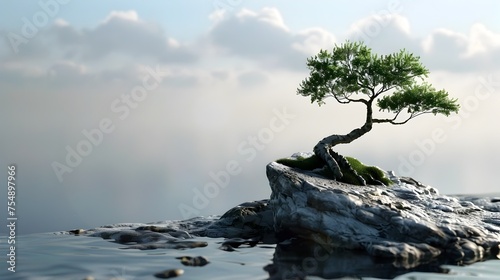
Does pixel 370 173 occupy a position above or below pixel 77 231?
above

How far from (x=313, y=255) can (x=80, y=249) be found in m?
9.47

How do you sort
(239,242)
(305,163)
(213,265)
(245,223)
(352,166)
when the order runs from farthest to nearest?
(352,166)
(305,163)
(245,223)
(239,242)
(213,265)

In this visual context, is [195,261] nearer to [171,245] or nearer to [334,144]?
[171,245]

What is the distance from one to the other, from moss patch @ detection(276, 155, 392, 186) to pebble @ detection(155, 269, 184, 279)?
12.2 m

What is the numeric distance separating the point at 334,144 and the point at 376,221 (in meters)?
7.74

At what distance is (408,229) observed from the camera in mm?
19594

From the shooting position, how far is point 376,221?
66.0 ft

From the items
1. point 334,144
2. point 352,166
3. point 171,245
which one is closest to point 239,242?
point 171,245

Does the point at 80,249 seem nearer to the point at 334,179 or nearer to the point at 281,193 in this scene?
the point at 281,193

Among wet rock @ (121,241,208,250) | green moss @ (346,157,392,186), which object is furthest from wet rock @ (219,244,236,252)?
green moss @ (346,157,392,186)

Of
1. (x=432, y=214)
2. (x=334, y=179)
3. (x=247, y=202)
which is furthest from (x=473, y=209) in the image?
(x=247, y=202)

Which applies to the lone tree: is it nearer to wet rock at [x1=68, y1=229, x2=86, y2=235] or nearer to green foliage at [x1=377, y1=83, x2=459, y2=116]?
green foliage at [x1=377, y1=83, x2=459, y2=116]

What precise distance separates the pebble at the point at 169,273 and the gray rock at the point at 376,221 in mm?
7495

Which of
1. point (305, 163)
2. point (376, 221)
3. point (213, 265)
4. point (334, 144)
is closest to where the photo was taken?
point (213, 265)
